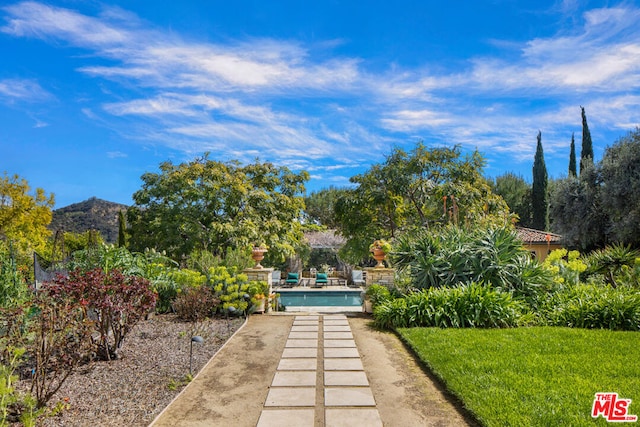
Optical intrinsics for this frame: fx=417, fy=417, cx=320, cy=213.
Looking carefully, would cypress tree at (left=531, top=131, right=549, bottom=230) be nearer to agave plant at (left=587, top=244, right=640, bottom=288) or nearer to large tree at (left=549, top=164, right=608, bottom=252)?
large tree at (left=549, top=164, right=608, bottom=252)

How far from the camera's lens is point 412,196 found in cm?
1752

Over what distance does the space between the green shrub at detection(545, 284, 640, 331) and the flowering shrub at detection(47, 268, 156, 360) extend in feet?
23.7

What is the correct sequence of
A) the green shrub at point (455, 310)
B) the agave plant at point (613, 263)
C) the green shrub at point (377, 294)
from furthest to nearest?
the agave plant at point (613, 263)
the green shrub at point (377, 294)
the green shrub at point (455, 310)

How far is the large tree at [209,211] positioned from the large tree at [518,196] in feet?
74.5

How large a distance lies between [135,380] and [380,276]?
6.64m

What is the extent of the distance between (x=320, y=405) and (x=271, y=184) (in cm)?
1580

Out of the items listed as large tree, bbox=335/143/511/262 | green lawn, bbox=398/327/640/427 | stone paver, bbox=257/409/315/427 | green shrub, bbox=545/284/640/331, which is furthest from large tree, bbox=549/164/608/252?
stone paver, bbox=257/409/315/427

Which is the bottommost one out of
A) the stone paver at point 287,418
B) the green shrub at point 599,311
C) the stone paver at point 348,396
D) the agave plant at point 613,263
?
the stone paver at point 287,418

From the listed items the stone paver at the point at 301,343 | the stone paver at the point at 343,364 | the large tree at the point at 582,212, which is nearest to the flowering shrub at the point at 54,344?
the stone paver at the point at 343,364

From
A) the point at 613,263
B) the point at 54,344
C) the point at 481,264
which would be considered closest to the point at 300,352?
the point at 54,344

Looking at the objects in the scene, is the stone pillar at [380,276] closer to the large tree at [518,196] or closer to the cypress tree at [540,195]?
the cypress tree at [540,195]

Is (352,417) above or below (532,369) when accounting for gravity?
below

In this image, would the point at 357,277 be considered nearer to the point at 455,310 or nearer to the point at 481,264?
the point at 481,264

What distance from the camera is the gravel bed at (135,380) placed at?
4052 mm
